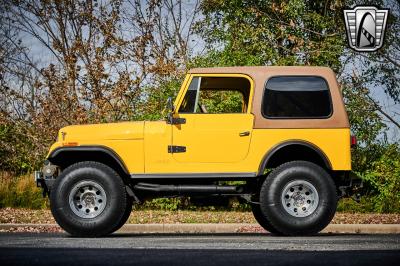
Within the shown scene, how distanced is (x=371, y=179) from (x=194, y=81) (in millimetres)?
8110

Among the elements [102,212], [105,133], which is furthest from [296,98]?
[102,212]

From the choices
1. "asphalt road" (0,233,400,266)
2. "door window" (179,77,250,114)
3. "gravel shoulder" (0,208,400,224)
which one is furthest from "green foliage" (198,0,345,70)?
"asphalt road" (0,233,400,266)

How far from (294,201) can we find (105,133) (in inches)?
107

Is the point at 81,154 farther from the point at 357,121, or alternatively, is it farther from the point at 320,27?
the point at 320,27

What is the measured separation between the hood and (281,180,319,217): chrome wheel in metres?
2.12

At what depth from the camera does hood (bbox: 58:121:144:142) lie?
9.89 meters

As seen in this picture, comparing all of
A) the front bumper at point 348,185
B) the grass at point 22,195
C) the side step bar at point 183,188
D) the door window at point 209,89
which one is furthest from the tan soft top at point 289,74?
the grass at point 22,195

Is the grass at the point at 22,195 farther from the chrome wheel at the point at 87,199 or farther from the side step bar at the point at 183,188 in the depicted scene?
the side step bar at the point at 183,188

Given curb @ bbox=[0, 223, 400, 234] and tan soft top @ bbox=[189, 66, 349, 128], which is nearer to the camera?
tan soft top @ bbox=[189, 66, 349, 128]

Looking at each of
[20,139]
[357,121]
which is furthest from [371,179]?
[20,139]

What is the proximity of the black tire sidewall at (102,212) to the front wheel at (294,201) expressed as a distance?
76.7 inches

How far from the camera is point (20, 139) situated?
2112 cm

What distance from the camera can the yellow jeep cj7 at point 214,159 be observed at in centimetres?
977

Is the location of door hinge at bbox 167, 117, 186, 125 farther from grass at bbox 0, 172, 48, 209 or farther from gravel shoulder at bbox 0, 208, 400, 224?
grass at bbox 0, 172, 48, 209
